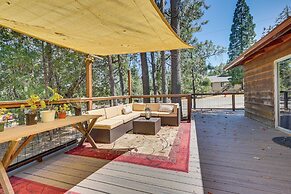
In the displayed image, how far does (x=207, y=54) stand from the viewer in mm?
19750

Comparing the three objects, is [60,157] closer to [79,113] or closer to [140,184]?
[79,113]

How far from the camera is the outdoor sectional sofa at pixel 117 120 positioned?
147 inches

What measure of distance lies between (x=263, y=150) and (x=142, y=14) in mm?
3241

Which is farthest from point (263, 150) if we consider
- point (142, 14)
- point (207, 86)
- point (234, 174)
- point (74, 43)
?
point (207, 86)

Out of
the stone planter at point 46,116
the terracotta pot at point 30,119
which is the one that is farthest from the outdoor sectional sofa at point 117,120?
the terracotta pot at point 30,119

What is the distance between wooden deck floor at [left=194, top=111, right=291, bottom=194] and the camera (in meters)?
2.03

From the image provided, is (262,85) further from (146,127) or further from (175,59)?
(146,127)

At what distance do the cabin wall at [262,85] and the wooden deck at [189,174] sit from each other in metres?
2.39

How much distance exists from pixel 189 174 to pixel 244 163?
1062mm

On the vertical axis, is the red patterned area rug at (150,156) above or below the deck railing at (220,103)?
below

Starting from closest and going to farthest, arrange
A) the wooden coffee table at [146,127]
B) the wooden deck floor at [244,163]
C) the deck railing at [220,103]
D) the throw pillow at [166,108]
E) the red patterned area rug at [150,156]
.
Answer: the wooden deck floor at [244,163], the red patterned area rug at [150,156], the wooden coffee table at [146,127], the throw pillow at [166,108], the deck railing at [220,103]

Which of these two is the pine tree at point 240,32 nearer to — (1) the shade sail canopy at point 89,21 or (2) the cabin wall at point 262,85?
(2) the cabin wall at point 262,85

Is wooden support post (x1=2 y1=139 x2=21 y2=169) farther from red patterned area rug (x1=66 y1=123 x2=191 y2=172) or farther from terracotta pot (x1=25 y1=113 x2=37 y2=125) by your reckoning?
red patterned area rug (x1=66 y1=123 x2=191 y2=172)

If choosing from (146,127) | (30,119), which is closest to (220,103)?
(146,127)
